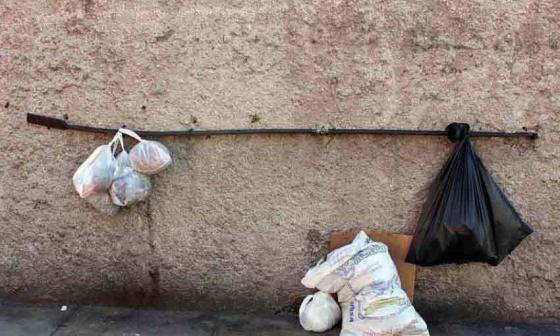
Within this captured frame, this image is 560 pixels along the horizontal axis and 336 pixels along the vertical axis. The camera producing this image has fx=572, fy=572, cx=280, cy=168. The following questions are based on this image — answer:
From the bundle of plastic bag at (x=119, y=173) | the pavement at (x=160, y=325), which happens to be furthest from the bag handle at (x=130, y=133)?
A: the pavement at (x=160, y=325)

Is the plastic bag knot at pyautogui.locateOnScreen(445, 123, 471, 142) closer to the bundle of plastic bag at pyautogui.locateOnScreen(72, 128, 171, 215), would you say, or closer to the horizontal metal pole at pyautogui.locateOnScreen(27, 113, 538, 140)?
the horizontal metal pole at pyautogui.locateOnScreen(27, 113, 538, 140)

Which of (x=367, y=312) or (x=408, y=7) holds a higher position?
(x=408, y=7)

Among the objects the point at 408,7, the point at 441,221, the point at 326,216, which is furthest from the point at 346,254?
the point at 408,7

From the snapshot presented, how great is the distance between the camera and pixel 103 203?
125 inches

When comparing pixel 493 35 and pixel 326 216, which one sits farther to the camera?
pixel 326 216

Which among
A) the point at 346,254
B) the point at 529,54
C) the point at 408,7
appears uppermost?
the point at 408,7

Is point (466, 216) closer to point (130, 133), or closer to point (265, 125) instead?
point (265, 125)

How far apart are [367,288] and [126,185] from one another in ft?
4.57

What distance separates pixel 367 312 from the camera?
9.52 feet

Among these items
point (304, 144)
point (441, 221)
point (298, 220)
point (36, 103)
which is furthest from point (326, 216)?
point (36, 103)

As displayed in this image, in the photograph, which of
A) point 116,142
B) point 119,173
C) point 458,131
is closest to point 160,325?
point 119,173

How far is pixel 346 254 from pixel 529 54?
4.58 ft

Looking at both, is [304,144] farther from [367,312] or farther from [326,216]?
[367,312]

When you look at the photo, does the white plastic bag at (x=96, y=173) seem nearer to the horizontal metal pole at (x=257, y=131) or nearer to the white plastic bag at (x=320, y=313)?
the horizontal metal pole at (x=257, y=131)
